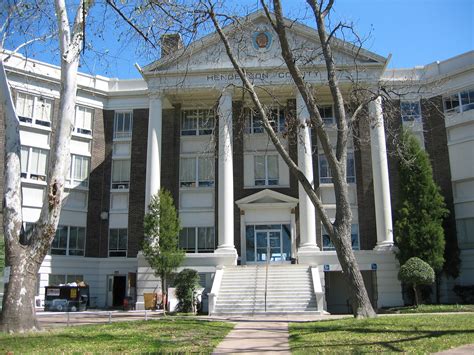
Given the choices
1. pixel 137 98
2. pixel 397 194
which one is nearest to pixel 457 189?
pixel 397 194

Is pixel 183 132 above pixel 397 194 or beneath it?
above

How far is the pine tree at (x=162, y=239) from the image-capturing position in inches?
1024

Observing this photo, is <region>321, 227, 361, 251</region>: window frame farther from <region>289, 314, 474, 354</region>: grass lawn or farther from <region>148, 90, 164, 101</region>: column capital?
<region>289, 314, 474, 354</region>: grass lawn

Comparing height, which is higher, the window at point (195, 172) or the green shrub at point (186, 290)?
the window at point (195, 172)

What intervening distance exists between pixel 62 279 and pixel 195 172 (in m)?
10.6

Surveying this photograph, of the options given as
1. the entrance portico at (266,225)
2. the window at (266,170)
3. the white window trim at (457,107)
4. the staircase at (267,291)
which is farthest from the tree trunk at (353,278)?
the white window trim at (457,107)

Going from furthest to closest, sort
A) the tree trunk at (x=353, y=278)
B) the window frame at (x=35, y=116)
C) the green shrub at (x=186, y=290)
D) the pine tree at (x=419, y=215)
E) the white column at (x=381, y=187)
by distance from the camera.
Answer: the window frame at (x=35, y=116) → the white column at (x=381, y=187) → the pine tree at (x=419, y=215) → the green shrub at (x=186, y=290) → the tree trunk at (x=353, y=278)

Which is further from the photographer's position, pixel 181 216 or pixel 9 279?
pixel 181 216

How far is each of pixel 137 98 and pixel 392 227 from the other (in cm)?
1864

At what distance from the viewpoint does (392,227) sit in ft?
95.7

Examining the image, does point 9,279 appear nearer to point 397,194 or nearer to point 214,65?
point 214,65

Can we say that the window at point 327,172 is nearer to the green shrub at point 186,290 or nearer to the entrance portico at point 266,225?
the entrance portico at point 266,225

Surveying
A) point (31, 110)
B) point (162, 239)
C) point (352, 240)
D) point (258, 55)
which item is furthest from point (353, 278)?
point (31, 110)

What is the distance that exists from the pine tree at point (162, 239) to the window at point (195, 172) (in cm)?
531
